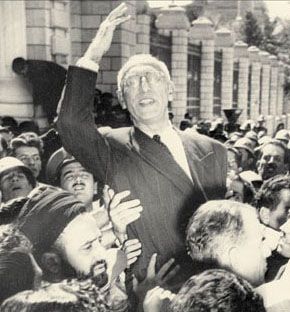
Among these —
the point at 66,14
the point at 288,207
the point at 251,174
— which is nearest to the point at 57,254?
the point at 288,207

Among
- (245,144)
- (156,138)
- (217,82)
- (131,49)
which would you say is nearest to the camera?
(156,138)

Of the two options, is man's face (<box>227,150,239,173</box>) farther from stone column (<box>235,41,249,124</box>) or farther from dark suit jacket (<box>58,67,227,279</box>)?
stone column (<box>235,41,249,124</box>)

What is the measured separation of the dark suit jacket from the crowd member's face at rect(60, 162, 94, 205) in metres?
0.05

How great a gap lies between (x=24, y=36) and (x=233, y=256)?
3.48 ft

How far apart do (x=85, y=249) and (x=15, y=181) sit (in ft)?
0.99

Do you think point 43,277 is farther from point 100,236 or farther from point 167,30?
point 167,30

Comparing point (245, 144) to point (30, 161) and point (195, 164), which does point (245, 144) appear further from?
point (30, 161)

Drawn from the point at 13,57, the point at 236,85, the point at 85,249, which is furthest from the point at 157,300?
the point at 236,85

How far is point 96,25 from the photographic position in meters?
1.39

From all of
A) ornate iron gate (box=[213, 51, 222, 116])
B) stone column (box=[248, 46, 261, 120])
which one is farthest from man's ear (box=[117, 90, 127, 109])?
stone column (box=[248, 46, 261, 120])

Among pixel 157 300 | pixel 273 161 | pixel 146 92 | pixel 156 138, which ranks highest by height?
pixel 146 92

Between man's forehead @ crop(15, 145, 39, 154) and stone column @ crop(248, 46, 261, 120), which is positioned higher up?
stone column @ crop(248, 46, 261, 120)

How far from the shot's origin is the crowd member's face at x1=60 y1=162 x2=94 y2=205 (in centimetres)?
129

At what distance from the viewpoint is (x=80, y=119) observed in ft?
3.81
